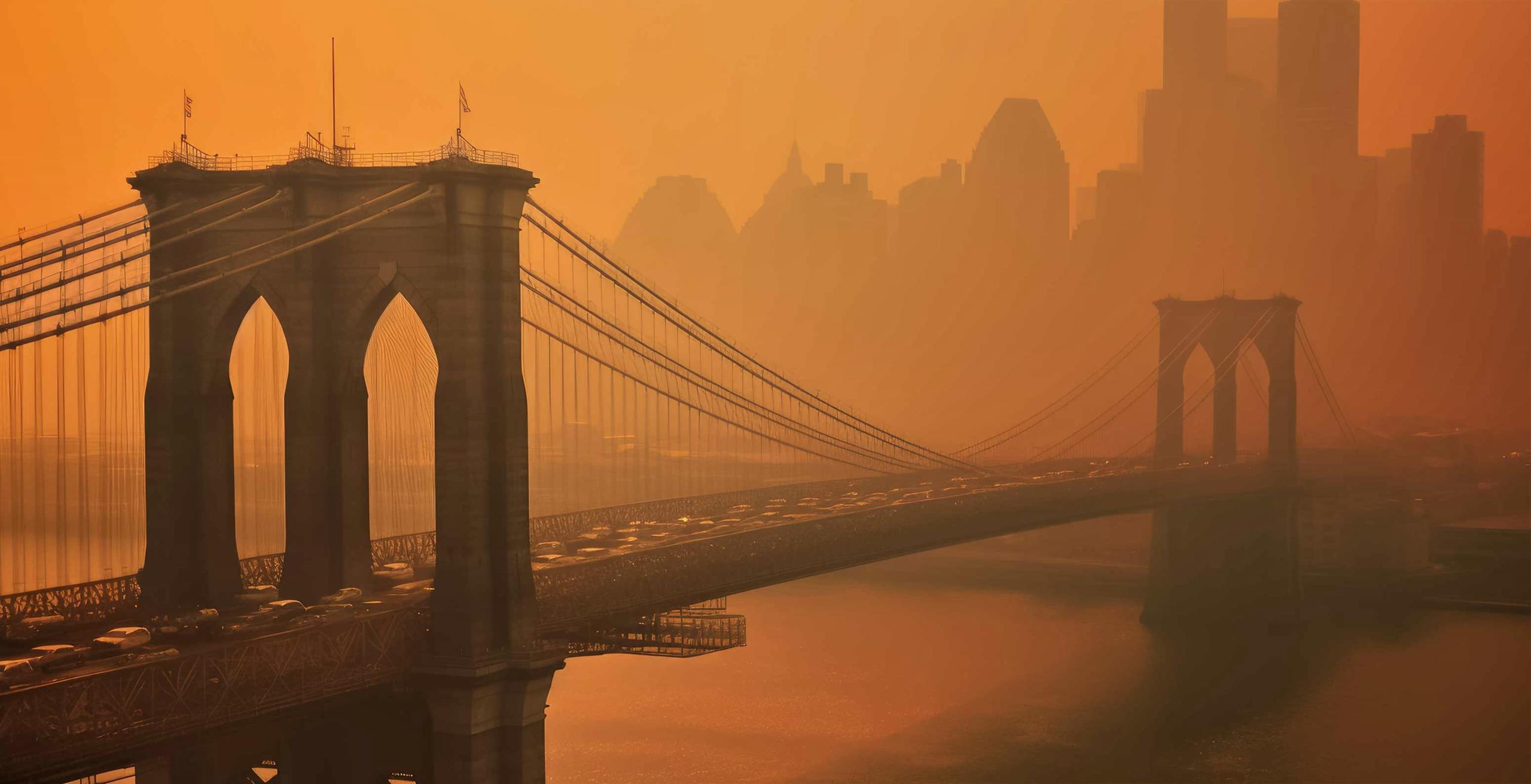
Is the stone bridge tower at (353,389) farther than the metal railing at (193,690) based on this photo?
Yes

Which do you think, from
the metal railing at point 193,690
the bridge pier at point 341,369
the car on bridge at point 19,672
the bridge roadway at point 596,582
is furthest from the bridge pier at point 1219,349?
the car on bridge at point 19,672

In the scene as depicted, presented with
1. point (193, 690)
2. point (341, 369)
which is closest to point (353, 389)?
point (341, 369)

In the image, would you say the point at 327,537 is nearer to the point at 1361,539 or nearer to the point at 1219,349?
the point at 1361,539

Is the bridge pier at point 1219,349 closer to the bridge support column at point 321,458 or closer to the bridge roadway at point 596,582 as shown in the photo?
the bridge roadway at point 596,582

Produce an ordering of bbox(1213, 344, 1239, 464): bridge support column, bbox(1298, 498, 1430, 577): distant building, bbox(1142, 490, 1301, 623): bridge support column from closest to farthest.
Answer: bbox(1142, 490, 1301, 623): bridge support column → bbox(1298, 498, 1430, 577): distant building → bbox(1213, 344, 1239, 464): bridge support column

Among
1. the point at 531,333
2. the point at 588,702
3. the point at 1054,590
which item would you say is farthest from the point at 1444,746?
the point at 531,333

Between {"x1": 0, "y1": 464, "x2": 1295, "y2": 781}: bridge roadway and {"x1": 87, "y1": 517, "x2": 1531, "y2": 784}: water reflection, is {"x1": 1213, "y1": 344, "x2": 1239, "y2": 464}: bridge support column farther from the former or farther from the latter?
{"x1": 0, "y1": 464, "x2": 1295, "y2": 781}: bridge roadway

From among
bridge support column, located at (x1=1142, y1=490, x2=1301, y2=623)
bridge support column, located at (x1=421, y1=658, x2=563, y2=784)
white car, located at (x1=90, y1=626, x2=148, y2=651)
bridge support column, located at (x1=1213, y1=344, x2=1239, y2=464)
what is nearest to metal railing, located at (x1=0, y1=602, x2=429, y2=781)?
bridge support column, located at (x1=421, y1=658, x2=563, y2=784)
